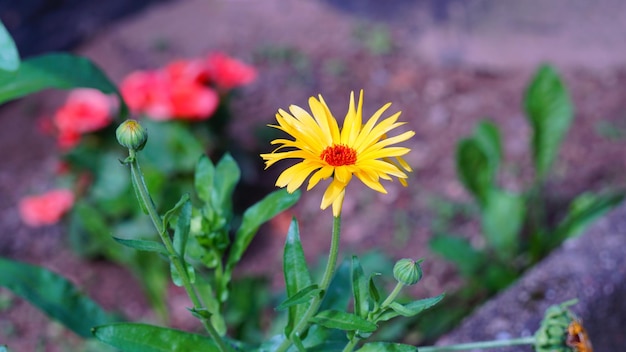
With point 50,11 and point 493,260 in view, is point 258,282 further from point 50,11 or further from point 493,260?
point 50,11

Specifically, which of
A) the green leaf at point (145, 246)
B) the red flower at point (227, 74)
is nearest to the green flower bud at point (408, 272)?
the green leaf at point (145, 246)

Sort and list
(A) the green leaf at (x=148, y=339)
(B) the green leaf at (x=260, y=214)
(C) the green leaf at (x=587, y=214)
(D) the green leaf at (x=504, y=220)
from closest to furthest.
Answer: (A) the green leaf at (x=148, y=339)
(B) the green leaf at (x=260, y=214)
(C) the green leaf at (x=587, y=214)
(D) the green leaf at (x=504, y=220)

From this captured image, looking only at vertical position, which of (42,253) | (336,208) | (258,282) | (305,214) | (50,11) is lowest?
(42,253)

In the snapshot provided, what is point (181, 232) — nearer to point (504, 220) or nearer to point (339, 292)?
point (339, 292)

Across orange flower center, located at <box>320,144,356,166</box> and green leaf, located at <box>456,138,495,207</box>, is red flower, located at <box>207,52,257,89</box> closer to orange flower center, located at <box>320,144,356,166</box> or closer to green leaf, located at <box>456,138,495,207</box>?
green leaf, located at <box>456,138,495,207</box>

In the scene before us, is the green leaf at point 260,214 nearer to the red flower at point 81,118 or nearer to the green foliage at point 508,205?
the green foliage at point 508,205

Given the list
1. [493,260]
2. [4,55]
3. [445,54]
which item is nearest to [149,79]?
[493,260]
